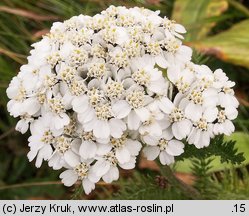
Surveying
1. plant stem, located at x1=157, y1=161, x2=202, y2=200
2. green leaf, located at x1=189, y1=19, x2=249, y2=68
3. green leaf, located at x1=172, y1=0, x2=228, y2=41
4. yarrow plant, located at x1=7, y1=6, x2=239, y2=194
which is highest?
green leaf, located at x1=172, y1=0, x2=228, y2=41

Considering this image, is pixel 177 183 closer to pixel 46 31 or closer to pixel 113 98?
pixel 113 98

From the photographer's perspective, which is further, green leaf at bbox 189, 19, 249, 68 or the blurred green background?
the blurred green background

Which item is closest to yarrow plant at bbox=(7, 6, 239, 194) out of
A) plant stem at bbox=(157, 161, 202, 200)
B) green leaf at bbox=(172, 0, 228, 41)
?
plant stem at bbox=(157, 161, 202, 200)

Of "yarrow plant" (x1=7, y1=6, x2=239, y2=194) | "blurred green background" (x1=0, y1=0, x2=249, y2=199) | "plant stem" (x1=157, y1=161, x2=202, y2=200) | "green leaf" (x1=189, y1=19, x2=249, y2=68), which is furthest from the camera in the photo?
"blurred green background" (x1=0, y1=0, x2=249, y2=199)

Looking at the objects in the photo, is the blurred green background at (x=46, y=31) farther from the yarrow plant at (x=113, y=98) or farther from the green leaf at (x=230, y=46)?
the yarrow plant at (x=113, y=98)

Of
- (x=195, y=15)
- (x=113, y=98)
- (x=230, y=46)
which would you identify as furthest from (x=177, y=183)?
(x=195, y=15)

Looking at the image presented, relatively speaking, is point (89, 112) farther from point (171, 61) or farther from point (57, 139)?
point (171, 61)

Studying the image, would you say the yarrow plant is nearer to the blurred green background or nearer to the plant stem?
the plant stem
